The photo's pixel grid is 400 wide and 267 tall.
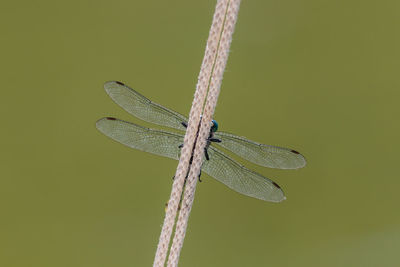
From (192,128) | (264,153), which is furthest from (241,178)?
(192,128)

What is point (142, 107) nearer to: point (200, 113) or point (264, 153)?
point (264, 153)

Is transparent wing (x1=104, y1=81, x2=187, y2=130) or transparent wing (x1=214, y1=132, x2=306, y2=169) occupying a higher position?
transparent wing (x1=104, y1=81, x2=187, y2=130)

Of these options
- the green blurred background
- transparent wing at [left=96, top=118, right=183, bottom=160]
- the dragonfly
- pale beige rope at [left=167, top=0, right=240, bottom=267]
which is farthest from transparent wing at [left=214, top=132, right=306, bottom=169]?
the green blurred background

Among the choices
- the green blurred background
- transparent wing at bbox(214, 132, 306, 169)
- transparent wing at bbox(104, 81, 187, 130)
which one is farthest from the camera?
the green blurred background

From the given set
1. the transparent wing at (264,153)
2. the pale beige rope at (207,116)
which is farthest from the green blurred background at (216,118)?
the pale beige rope at (207,116)

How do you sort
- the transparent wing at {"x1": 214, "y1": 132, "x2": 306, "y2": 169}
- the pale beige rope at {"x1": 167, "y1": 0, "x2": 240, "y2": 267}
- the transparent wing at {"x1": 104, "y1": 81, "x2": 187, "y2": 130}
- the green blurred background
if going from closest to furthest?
the pale beige rope at {"x1": 167, "y1": 0, "x2": 240, "y2": 267}
the transparent wing at {"x1": 214, "y1": 132, "x2": 306, "y2": 169}
the transparent wing at {"x1": 104, "y1": 81, "x2": 187, "y2": 130}
the green blurred background

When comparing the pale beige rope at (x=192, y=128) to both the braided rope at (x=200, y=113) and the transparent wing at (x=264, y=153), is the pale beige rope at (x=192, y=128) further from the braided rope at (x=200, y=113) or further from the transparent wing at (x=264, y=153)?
the transparent wing at (x=264, y=153)

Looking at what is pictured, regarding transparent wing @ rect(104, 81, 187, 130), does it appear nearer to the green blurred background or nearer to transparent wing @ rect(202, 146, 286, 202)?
transparent wing @ rect(202, 146, 286, 202)
